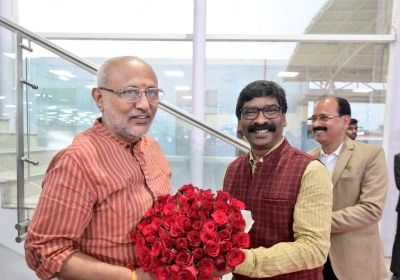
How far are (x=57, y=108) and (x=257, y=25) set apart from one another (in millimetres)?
2952

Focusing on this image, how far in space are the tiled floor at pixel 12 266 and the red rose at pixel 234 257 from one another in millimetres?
2485

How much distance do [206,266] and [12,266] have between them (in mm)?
2587

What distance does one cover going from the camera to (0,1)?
4.26m

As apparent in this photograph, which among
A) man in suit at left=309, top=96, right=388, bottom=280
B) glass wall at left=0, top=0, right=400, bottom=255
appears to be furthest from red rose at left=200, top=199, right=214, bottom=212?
glass wall at left=0, top=0, right=400, bottom=255

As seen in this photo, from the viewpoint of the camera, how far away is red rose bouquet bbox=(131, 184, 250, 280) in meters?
0.86

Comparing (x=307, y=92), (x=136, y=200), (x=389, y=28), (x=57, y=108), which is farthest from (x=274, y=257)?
(x=389, y=28)

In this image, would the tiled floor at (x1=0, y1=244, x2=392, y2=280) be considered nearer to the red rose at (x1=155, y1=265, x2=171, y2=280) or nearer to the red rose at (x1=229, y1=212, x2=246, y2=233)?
the red rose at (x1=155, y1=265, x2=171, y2=280)

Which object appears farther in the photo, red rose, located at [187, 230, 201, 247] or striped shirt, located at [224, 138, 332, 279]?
striped shirt, located at [224, 138, 332, 279]

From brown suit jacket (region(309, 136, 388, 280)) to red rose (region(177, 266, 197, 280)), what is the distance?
1266 millimetres

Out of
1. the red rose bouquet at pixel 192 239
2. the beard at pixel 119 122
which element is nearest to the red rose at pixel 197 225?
the red rose bouquet at pixel 192 239

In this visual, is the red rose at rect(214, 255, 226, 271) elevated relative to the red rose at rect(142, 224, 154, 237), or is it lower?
lower

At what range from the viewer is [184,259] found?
86cm

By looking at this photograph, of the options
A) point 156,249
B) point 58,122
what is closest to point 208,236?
point 156,249

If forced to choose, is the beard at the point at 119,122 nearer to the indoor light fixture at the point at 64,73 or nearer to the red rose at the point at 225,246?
the red rose at the point at 225,246
